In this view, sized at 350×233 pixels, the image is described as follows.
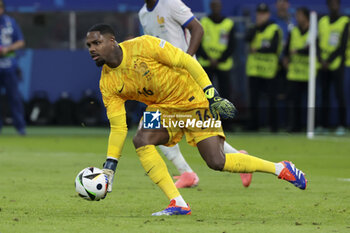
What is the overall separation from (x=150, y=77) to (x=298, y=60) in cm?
1017

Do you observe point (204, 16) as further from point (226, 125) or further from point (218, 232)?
point (218, 232)

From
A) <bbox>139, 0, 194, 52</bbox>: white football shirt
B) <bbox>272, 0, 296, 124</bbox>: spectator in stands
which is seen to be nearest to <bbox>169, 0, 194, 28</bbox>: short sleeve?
<bbox>139, 0, 194, 52</bbox>: white football shirt

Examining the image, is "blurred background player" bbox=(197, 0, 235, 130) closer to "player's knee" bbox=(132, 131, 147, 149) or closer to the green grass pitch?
the green grass pitch

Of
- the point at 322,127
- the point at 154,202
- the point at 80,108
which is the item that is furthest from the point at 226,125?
the point at 154,202

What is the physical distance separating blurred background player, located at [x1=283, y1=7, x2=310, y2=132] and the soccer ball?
10075 mm

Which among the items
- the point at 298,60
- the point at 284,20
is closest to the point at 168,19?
the point at 298,60

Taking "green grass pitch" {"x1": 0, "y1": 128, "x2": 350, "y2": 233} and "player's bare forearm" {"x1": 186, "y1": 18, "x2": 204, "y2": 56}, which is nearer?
"green grass pitch" {"x1": 0, "y1": 128, "x2": 350, "y2": 233}

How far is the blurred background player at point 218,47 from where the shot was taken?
16359mm

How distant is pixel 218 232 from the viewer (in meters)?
5.79

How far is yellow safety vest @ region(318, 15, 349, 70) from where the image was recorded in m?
16.4

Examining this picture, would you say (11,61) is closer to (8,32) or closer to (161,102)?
(8,32)

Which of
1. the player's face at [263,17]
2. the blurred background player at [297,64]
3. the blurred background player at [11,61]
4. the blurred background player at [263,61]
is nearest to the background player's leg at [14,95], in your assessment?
the blurred background player at [11,61]

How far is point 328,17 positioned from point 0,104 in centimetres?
719

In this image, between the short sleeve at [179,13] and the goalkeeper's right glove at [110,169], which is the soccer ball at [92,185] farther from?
the short sleeve at [179,13]
